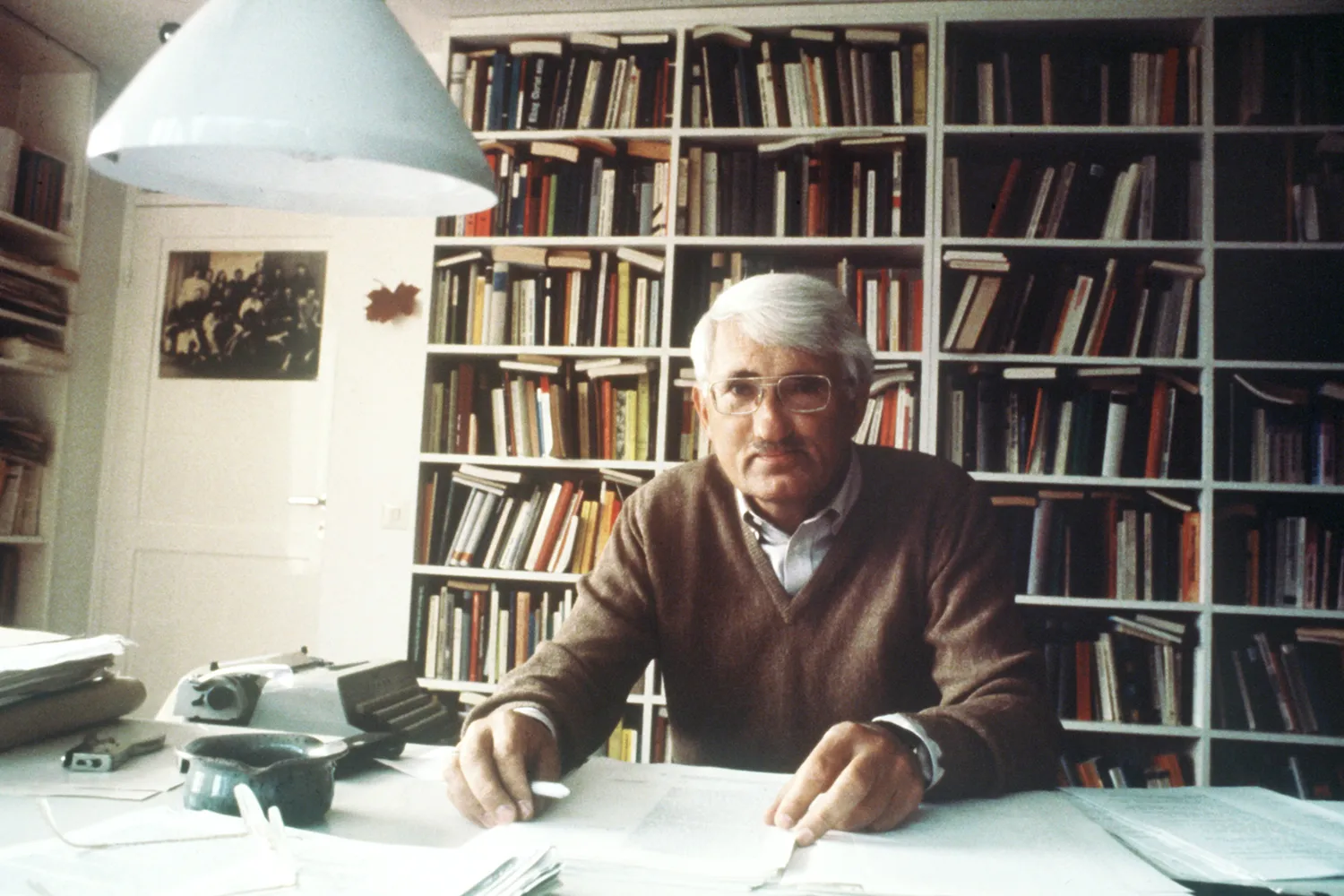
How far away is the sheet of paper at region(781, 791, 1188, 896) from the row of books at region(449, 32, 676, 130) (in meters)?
2.46

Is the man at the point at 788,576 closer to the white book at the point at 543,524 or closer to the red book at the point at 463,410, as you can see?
the white book at the point at 543,524

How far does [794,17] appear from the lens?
286 centimetres

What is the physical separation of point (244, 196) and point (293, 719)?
2.11 feet

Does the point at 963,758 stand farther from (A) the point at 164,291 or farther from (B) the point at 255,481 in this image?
(A) the point at 164,291

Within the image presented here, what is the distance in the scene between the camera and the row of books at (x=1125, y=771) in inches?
103

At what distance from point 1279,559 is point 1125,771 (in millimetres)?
727

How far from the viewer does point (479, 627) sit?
2.90m

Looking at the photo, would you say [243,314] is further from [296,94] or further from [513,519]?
[296,94]

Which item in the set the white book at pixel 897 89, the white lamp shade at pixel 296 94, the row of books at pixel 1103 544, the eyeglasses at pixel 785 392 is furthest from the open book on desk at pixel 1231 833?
the white book at pixel 897 89

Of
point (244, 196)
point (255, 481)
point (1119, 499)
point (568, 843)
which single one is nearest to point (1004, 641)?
point (568, 843)

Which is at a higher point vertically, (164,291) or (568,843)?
(164,291)

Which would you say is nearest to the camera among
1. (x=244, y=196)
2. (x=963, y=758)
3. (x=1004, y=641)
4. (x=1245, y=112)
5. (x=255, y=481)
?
(x=963, y=758)

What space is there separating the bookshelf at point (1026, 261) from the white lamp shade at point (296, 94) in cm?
188

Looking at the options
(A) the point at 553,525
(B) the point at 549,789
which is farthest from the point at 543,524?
(B) the point at 549,789
